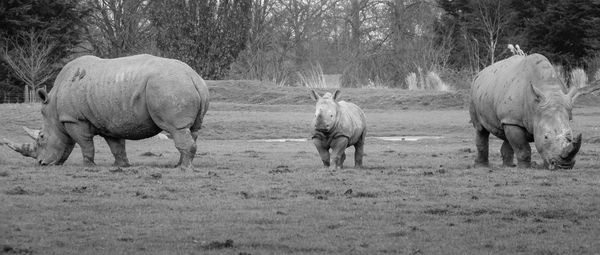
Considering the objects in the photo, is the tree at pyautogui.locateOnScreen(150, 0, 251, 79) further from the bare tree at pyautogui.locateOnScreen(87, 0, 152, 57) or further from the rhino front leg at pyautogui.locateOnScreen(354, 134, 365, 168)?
the rhino front leg at pyautogui.locateOnScreen(354, 134, 365, 168)

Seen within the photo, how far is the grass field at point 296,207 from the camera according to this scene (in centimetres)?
1044

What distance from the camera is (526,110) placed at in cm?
1812

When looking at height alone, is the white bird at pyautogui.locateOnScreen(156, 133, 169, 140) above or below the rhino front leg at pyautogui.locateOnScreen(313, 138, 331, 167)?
below

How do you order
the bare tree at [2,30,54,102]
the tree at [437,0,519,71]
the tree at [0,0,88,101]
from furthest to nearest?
the tree at [437,0,519,71] < the tree at [0,0,88,101] < the bare tree at [2,30,54,102]

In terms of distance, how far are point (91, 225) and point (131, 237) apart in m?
0.92

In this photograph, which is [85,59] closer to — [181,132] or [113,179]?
[181,132]

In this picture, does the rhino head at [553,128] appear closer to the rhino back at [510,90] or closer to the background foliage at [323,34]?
the rhino back at [510,90]

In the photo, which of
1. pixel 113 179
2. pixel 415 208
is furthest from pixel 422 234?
pixel 113 179

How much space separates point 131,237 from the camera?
10656 mm

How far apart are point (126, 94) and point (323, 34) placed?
172 ft

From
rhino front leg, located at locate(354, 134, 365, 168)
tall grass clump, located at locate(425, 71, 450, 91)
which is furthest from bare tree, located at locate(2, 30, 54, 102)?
rhino front leg, located at locate(354, 134, 365, 168)

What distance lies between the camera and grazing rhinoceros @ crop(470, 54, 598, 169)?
57.2 ft

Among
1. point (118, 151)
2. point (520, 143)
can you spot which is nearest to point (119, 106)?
point (118, 151)

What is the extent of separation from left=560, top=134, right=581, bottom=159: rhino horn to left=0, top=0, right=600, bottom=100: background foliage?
2594 cm
